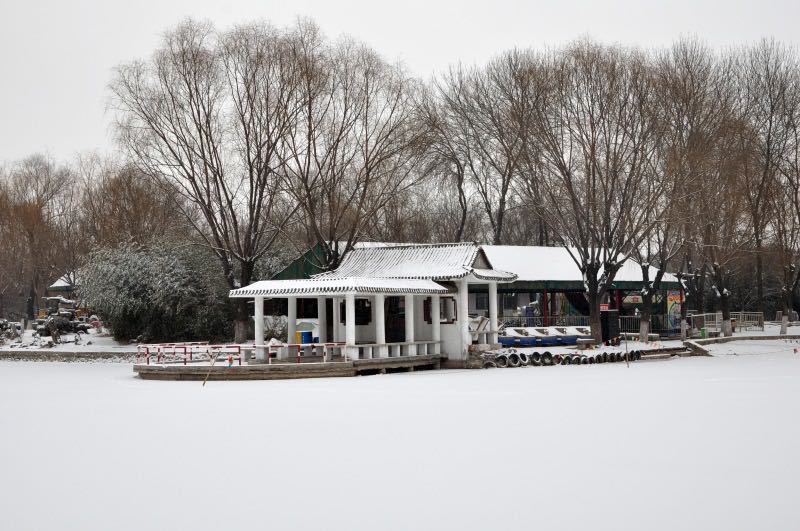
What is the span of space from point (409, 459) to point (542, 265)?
110 ft

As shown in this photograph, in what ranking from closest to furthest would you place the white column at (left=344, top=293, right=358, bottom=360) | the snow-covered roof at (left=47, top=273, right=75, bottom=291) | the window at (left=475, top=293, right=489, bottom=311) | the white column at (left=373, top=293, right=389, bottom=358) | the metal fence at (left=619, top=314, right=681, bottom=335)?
the white column at (left=344, top=293, right=358, bottom=360) → the white column at (left=373, top=293, right=389, bottom=358) → the metal fence at (left=619, top=314, right=681, bottom=335) → the window at (left=475, top=293, right=489, bottom=311) → the snow-covered roof at (left=47, top=273, right=75, bottom=291)

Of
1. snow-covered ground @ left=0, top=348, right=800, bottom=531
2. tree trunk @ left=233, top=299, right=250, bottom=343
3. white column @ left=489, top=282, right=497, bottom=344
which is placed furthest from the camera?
tree trunk @ left=233, top=299, right=250, bottom=343

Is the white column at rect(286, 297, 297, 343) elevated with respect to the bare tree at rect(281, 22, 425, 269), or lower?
lower

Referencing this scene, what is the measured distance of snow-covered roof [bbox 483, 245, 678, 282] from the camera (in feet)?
142

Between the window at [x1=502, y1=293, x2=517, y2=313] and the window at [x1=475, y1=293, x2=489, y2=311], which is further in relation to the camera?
the window at [x1=502, y1=293, x2=517, y2=313]

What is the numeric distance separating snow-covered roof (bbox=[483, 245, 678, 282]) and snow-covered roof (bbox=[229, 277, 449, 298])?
12.4 m

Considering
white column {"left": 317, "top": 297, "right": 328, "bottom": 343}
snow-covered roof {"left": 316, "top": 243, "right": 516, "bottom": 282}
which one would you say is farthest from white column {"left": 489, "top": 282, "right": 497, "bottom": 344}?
white column {"left": 317, "top": 297, "right": 328, "bottom": 343}

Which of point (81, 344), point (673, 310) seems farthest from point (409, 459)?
point (673, 310)

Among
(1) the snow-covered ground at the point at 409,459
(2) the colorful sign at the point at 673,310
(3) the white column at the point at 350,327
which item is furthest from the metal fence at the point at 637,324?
(1) the snow-covered ground at the point at 409,459

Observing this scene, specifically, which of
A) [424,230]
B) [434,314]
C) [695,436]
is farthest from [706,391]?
[424,230]

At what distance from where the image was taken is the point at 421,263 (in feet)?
110

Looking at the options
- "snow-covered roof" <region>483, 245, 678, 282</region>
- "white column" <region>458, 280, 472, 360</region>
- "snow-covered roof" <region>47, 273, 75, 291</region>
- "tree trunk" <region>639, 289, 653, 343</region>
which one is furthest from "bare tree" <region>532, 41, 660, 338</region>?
"snow-covered roof" <region>47, 273, 75, 291</region>

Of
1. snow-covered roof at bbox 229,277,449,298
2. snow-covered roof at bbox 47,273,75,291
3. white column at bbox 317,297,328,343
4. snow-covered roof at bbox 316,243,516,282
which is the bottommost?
white column at bbox 317,297,328,343

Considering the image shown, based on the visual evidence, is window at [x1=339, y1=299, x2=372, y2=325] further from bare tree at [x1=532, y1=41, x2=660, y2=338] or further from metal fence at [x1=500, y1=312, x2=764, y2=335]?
metal fence at [x1=500, y1=312, x2=764, y2=335]
